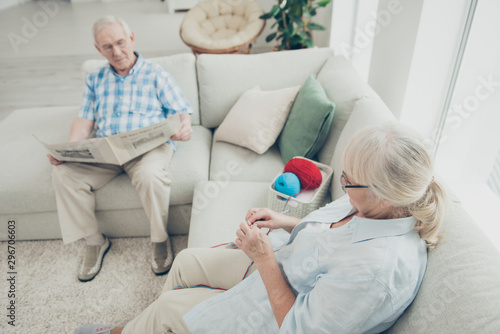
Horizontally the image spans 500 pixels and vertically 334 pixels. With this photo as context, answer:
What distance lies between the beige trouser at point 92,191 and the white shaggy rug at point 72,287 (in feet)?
0.62

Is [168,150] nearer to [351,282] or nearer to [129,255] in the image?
[129,255]

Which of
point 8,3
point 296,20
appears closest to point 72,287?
point 296,20

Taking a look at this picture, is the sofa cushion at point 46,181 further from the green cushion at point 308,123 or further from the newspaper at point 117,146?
the green cushion at point 308,123

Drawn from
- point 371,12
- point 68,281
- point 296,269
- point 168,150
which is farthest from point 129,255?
point 371,12

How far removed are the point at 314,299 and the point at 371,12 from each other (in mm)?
2310

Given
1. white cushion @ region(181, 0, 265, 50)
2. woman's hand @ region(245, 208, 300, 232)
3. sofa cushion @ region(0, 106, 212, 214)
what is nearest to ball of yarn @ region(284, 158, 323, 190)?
woman's hand @ region(245, 208, 300, 232)

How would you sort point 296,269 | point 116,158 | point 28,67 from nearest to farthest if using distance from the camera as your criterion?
1. point 296,269
2. point 116,158
3. point 28,67

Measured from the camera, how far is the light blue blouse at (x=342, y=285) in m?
0.72

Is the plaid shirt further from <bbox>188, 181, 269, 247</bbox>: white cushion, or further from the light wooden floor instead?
the light wooden floor

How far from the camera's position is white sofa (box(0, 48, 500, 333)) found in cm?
72

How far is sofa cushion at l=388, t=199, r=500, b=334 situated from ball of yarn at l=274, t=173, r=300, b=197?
2.11 ft

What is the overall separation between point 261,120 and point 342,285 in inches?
47.8

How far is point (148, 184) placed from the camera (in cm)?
164

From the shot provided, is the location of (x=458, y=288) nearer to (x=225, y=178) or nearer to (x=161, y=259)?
(x=225, y=178)
